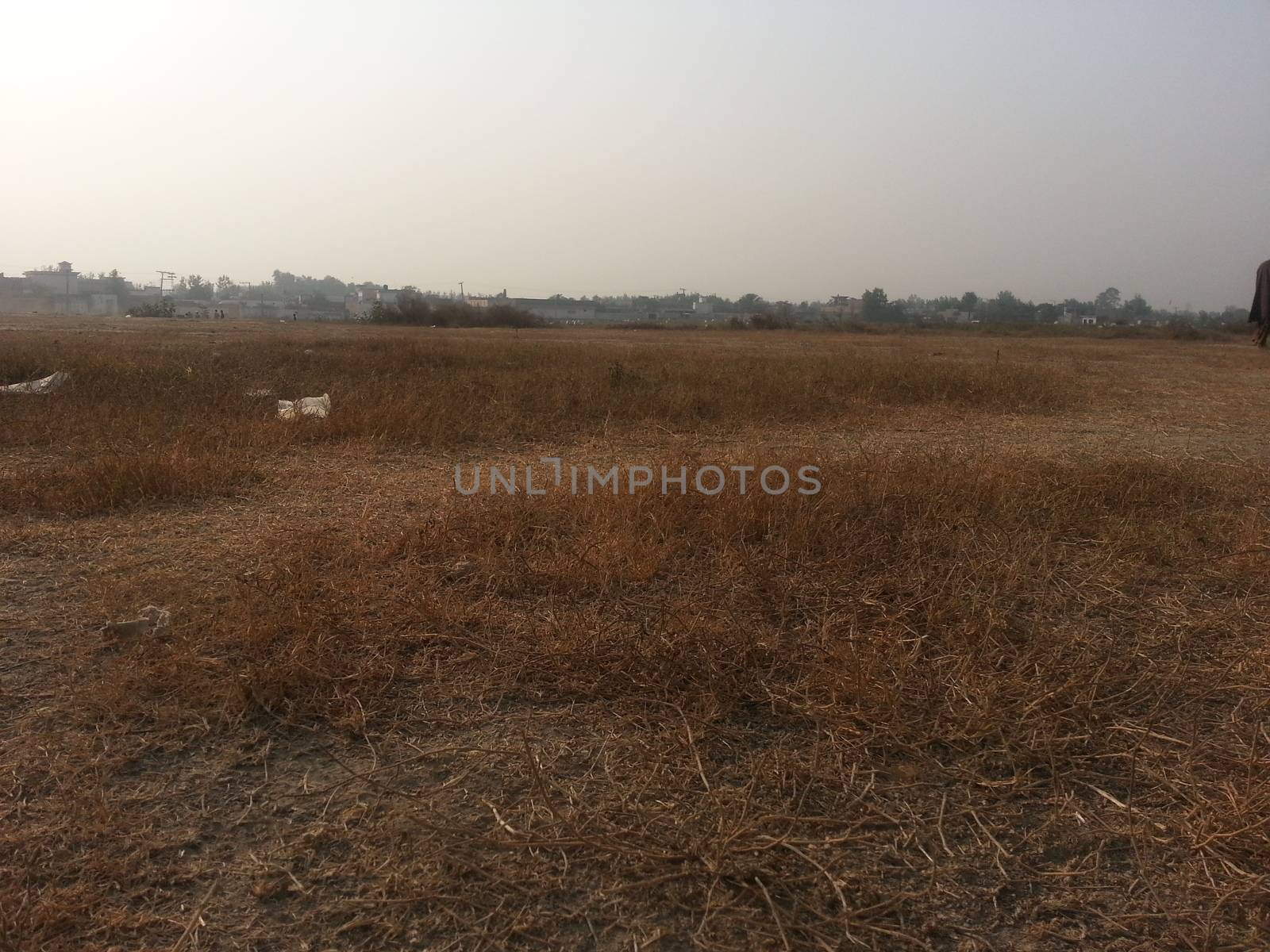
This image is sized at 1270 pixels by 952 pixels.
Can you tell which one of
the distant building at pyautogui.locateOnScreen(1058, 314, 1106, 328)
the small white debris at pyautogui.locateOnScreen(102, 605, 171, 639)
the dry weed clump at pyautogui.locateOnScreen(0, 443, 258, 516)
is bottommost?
the small white debris at pyautogui.locateOnScreen(102, 605, 171, 639)

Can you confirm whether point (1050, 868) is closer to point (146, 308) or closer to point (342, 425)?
point (342, 425)

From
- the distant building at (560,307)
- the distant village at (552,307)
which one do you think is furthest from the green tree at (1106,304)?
the distant building at (560,307)

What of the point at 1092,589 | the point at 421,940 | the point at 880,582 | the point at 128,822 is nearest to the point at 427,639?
the point at 128,822

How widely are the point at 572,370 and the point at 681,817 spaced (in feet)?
33.4

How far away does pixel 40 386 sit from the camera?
8.85m

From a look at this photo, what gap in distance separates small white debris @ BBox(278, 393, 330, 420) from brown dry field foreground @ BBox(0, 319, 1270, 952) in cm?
190

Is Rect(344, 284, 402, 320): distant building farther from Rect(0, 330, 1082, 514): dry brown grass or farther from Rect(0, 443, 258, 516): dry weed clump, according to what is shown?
Rect(0, 443, 258, 516): dry weed clump

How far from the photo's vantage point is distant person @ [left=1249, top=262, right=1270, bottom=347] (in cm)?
687

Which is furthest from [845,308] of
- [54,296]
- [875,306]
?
[54,296]

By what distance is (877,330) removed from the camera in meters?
50.9

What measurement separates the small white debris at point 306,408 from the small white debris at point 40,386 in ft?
8.47

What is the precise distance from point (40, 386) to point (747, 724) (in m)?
9.29

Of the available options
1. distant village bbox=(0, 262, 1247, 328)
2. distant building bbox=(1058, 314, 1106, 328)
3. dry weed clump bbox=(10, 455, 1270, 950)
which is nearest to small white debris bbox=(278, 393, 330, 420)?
dry weed clump bbox=(10, 455, 1270, 950)

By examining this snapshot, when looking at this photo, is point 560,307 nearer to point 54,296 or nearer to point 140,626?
point 54,296
